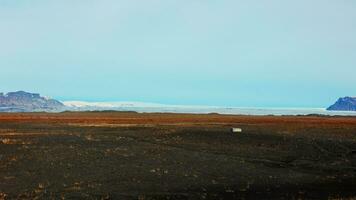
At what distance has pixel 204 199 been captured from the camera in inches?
931

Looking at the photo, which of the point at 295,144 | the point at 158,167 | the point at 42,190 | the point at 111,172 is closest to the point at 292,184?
the point at 158,167

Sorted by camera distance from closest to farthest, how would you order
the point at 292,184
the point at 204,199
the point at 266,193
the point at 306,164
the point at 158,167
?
the point at 204,199, the point at 266,193, the point at 292,184, the point at 158,167, the point at 306,164

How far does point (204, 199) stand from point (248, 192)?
318cm

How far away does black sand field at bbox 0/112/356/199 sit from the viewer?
82.4ft

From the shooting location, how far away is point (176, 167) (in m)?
32.1

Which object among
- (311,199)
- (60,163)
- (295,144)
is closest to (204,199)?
(311,199)

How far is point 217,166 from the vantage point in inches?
1299

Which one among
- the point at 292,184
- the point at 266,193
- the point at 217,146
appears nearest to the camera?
the point at 266,193

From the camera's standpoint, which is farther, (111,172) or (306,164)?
(306,164)

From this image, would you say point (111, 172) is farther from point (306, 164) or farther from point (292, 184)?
point (306, 164)

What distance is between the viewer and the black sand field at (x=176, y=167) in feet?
82.4

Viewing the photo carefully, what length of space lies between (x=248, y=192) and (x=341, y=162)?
49.3 ft

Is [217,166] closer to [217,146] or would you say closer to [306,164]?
[306,164]

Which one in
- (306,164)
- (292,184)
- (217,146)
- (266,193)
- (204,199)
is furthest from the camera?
(217,146)
